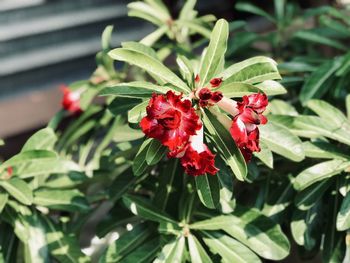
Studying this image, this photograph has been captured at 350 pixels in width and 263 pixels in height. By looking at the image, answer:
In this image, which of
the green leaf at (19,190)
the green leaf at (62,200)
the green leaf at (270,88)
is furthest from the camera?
the green leaf at (62,200)

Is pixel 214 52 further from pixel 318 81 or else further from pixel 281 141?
pixel 318 81

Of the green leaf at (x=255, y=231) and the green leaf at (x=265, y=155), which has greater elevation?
the green leaf at (x=265, y=155)

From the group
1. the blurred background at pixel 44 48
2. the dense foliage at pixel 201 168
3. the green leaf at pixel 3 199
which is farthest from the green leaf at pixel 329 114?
the blurred background at pixel 44 48

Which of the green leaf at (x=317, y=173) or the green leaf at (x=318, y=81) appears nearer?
the green leaf at (x=317, y=173)

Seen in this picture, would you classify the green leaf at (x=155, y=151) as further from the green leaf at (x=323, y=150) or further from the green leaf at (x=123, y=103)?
the green leaf at (x=323, y=150)

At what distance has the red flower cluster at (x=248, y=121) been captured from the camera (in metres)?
1.07

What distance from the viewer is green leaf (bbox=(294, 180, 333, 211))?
137 cm

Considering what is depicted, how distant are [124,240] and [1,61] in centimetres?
173

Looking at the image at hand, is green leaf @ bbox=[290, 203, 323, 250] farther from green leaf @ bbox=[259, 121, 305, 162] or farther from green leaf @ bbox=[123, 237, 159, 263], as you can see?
green leaf @ bbox=[123, 237, 159, 263]

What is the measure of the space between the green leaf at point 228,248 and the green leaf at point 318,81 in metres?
0.50

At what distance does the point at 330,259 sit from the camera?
138cm

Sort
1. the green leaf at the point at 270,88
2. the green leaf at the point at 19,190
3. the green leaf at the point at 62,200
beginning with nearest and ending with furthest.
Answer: the green leaf at the point at 270,88 → the green leaf at the point at 19,190 → the green leaf at the point at 62,200

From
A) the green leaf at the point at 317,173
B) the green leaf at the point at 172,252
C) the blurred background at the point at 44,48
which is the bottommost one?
the green leaf at the point at 172,252

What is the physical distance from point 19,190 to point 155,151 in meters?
0.43
